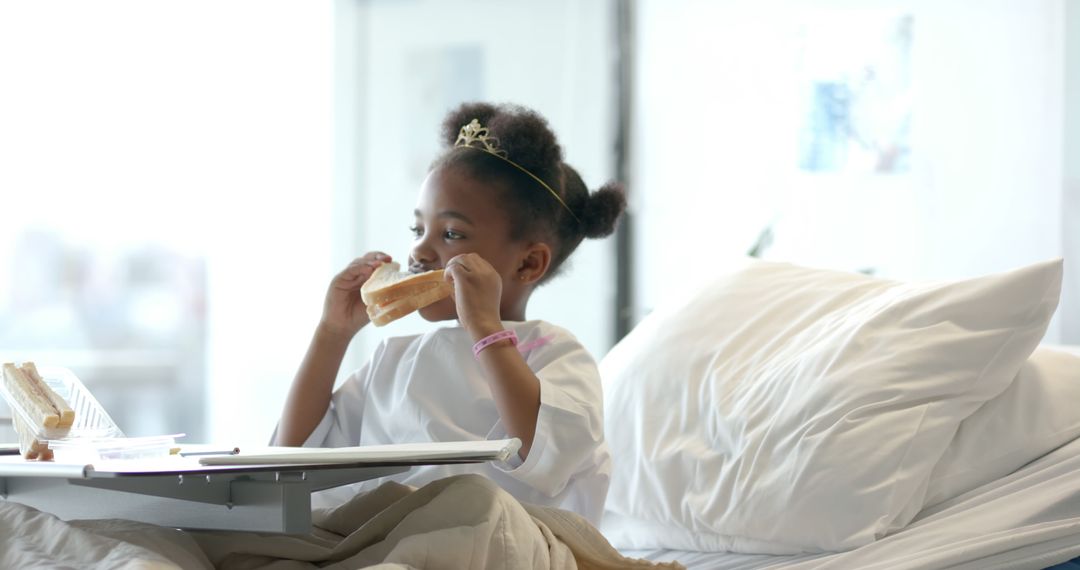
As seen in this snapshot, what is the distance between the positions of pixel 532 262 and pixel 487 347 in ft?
0.89

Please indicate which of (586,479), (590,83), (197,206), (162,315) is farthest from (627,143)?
(586,479)

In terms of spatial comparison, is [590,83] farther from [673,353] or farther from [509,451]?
[509,451]

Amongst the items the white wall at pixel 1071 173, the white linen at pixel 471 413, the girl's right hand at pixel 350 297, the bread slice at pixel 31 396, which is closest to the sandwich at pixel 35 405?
the bread slice at pixel 31 396

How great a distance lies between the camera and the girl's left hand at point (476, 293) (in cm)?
141

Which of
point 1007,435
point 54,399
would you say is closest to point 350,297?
point 54,399

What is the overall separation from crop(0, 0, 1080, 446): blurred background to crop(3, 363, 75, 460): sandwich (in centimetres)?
189

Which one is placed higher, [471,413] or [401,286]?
[401,286]

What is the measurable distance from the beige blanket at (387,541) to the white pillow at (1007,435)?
478 millimetres

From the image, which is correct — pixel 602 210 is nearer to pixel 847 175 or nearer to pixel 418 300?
pixel 418 300

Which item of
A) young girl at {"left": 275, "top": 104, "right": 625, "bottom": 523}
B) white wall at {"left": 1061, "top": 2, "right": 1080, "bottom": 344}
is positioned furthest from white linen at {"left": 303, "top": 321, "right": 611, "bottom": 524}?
white wall at {"left": 1061, "top": 2, "right": 1080, "bottom": 344}

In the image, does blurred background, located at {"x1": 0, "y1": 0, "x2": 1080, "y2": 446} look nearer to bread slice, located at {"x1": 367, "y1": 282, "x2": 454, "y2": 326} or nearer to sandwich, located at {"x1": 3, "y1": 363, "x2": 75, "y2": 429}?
bread slice, located at {"x1": 367, "y1": 282, "x2": 454, "y2": 326}

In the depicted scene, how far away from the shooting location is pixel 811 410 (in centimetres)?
145

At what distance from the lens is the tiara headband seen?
164 cm

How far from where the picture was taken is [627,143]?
338 centimetres
